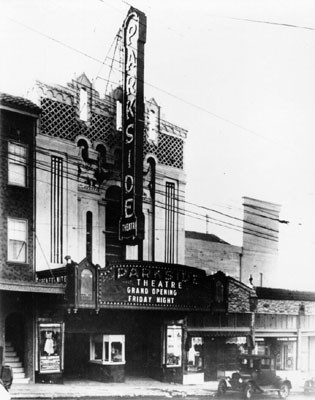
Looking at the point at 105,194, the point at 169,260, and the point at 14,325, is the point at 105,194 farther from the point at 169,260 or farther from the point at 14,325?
the point at 14,325

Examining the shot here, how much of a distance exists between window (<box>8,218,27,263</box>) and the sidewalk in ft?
11.8

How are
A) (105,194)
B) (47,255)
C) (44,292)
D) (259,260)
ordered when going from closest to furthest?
(44,292), (47,255), (105,194), (259,260)

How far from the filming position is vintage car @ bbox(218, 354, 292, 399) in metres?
20.0

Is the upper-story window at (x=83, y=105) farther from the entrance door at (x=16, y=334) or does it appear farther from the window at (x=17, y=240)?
the entrance door at (x=16, y=334)

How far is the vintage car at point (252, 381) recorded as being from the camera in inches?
787

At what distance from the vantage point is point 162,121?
23094mm

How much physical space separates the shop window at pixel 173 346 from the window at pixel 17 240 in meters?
5.88

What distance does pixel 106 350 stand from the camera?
70.4ft

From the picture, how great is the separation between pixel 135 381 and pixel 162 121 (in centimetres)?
861

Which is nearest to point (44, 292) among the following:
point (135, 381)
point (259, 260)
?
point (135, 381)

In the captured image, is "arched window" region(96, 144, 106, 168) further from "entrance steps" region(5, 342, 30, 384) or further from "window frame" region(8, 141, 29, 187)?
"entrance steps" region(5, 342, 30, 384)

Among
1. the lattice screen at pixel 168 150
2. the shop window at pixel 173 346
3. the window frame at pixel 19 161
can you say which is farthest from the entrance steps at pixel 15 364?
the lattice screen at pixel 168 150

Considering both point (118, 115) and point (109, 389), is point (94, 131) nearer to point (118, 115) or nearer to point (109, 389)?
point (118, 115)

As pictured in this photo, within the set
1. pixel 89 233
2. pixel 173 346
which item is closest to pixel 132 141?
pixel 89 233
